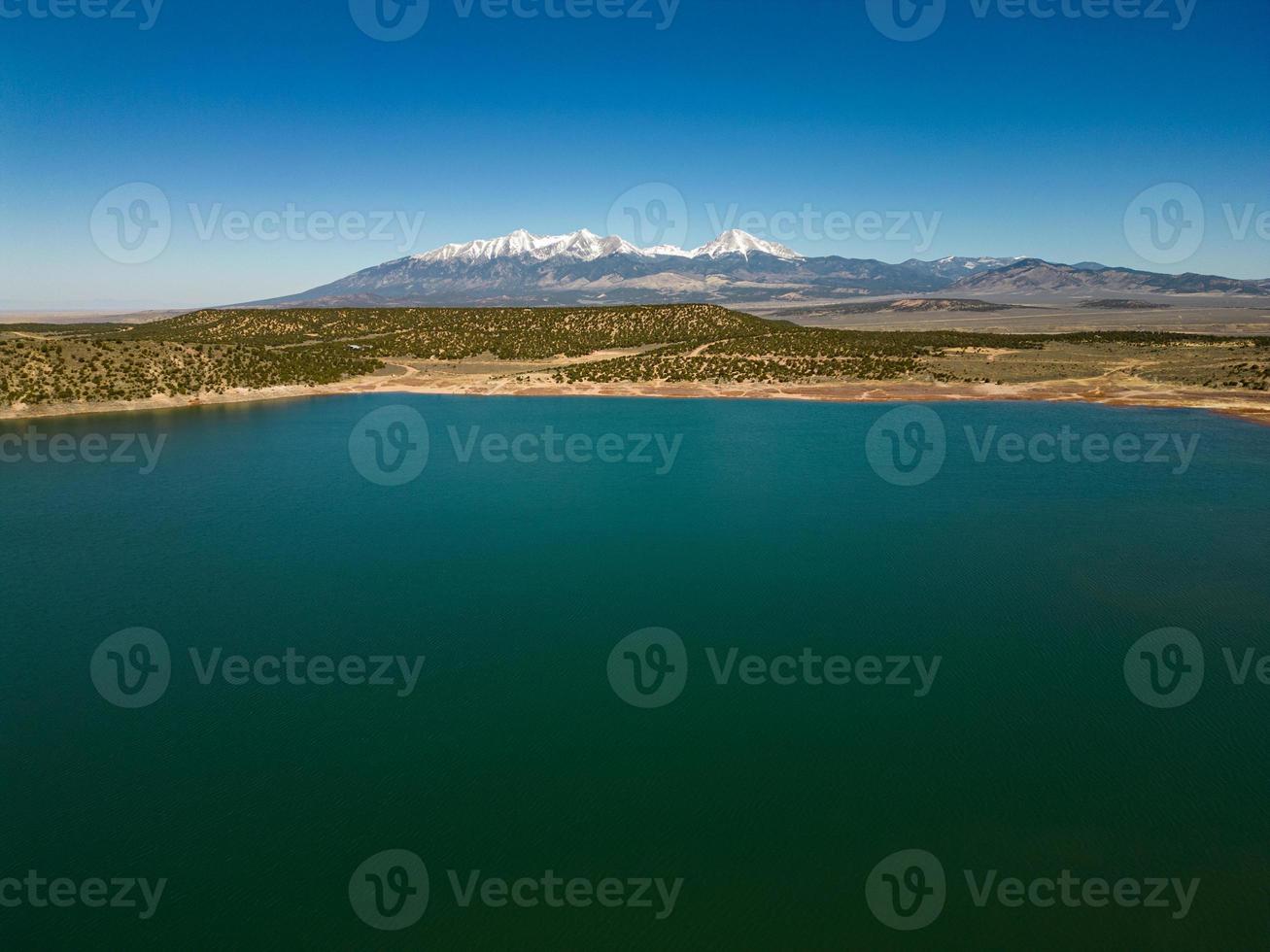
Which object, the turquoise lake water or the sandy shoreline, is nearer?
the turquoise lake water

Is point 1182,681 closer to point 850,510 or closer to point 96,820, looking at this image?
point 850,510

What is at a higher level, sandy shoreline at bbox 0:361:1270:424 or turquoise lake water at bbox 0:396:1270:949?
sandy shoreline at bbox 0:361:1270:424

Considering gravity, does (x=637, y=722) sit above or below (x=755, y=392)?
below

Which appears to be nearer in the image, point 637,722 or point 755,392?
point 637,722

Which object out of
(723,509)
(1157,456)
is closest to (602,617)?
(723,509)
